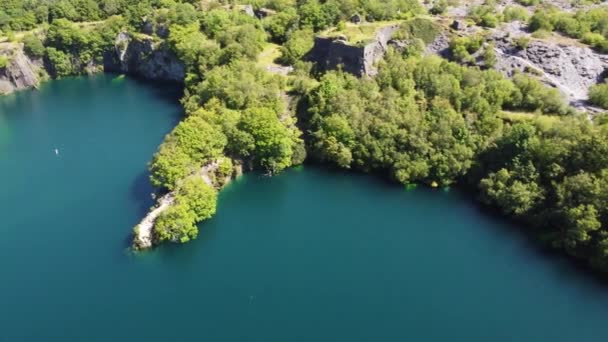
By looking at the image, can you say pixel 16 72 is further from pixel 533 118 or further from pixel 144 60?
pixel 533 118

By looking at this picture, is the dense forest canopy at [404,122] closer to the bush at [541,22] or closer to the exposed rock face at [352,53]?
the bush at [541,22]

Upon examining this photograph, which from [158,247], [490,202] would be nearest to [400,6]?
[490,202]

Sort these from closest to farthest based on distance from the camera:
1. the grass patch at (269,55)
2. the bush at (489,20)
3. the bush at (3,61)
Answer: the bush at (489,20) → the grass patch at (269,55) → the bush at (3,61)

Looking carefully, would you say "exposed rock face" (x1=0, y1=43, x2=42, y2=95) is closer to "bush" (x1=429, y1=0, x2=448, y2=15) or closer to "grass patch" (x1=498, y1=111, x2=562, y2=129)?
"bush" (x1=429, y1=0, x2=448, y2=15)

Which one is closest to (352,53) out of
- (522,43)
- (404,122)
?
(404,122)

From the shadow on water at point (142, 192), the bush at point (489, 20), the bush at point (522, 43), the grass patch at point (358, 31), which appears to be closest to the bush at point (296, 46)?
the grass patch at point (358, 31)
